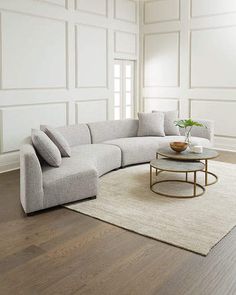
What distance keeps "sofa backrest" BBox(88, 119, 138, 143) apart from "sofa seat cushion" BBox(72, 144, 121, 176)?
381 millimetres

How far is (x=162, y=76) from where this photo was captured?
293 inches

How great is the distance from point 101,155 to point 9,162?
1516 millimetres

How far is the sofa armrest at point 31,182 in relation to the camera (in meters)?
3.25

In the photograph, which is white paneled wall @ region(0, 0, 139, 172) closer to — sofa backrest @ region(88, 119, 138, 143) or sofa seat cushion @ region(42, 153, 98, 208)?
sofa backrest @ region(88, 119, 138, 143)

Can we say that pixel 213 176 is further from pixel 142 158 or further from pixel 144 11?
pixel 144 11

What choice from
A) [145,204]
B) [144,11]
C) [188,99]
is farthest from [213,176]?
[144,11]

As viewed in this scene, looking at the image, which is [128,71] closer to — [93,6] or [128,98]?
[128,98]

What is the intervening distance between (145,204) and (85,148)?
1.43 metres

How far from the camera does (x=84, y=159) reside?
162 inches

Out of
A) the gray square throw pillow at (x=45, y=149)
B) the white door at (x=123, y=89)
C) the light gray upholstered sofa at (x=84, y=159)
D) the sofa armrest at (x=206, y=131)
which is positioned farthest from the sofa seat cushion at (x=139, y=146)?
the white door at (x=123, y=89)

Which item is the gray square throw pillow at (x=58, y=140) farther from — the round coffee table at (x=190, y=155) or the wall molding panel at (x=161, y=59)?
the wall molding panel at (x=161, y=59)

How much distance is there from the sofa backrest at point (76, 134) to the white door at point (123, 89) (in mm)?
2227

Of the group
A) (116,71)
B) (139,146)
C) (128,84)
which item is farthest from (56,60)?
(128,84)

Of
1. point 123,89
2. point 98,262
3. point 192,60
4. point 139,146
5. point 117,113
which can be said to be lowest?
point 98,262
